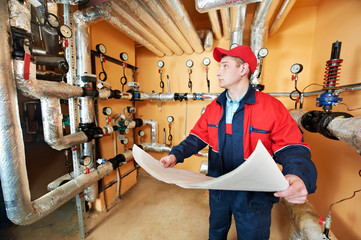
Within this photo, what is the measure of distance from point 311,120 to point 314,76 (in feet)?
3.14

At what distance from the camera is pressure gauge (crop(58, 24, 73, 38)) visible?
1.19m

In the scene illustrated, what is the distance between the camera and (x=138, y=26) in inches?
60.4

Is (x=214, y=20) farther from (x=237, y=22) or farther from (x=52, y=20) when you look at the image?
(x=52, y=20)

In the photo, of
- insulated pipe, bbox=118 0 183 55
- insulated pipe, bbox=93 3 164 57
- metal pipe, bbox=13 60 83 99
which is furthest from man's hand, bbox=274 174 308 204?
insulated pipe, bbox=93 3 164 57

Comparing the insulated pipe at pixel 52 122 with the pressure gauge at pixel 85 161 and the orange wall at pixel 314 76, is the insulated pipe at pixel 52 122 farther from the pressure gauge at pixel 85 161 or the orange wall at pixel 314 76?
the orange wall at pixel 314 76

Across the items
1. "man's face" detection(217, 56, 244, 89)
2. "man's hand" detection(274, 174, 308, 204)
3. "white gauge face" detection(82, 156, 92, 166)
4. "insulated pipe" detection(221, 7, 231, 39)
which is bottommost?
"white gauge face" detection(82, 156, 92, 166)

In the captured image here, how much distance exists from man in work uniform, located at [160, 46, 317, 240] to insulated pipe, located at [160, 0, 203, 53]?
0.60 m

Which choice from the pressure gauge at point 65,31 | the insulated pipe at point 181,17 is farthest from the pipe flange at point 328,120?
the pressure gauge at point 65,31

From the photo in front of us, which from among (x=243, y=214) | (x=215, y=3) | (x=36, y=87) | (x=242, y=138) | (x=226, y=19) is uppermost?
(x=226, y=19)

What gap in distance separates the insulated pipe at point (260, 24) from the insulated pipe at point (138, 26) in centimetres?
118

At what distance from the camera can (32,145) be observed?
Answer: 180 cm

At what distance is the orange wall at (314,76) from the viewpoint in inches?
45.0

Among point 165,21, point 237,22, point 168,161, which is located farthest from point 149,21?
point 168,161

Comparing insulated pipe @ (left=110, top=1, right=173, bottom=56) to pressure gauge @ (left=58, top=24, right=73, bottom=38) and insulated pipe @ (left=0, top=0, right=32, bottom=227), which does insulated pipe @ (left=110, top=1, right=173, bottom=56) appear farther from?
insulated pipe @ (left=0, top=0, right=32, bottom=227)
